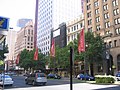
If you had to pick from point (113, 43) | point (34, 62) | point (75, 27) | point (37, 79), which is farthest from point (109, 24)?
point (37, 79)

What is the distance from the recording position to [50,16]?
11819 centimetres

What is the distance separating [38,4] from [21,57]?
5900 cm

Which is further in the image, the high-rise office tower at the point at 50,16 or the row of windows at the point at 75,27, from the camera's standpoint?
the high-rise office tower at the point at 50,16

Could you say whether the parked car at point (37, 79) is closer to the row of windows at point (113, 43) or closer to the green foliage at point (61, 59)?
the green foliage at point (61, 59)

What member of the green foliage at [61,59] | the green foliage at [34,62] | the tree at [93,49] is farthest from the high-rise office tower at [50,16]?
the tree at [93,49]

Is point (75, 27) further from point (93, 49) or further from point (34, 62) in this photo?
point (93, 49)

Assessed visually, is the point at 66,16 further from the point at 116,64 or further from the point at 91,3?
the point at 116,64

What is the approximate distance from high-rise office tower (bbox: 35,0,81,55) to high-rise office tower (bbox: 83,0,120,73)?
46407 mm

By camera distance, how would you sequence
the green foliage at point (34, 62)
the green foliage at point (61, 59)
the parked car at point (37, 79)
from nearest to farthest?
the parked car at point (37, 79)
the green foliage at point (61, 59)
the green foliage at point (34, 62)

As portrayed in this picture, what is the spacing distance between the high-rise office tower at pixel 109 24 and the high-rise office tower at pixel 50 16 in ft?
152

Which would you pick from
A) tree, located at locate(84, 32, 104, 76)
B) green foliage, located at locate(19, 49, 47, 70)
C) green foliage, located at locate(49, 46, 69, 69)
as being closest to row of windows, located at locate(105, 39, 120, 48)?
tree, located at locate(84, 32, 104, 76)

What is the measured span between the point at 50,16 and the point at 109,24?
204 ft

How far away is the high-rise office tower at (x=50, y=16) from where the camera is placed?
115m

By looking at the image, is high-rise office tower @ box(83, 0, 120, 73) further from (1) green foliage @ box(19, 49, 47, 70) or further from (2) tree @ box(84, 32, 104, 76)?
(1) green foliage @ box(19, 49, 47, 70)
